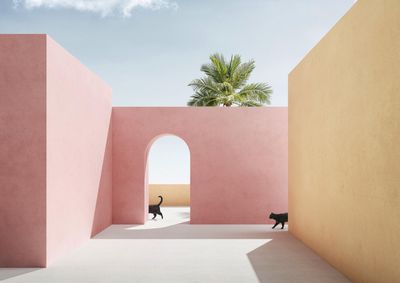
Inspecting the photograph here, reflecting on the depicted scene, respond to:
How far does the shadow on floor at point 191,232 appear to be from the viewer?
9109 millimetres

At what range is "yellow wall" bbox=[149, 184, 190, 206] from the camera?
55.4 ft

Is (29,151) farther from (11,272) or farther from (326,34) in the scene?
(326,34)

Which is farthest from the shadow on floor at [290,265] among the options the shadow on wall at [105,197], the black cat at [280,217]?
the shadow on wall at [105,197]

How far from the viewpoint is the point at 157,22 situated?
63.1ft

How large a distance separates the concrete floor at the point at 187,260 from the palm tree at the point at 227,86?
31.5ft

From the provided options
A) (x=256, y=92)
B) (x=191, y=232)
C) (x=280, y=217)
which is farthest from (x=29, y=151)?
(x=256, y=92)

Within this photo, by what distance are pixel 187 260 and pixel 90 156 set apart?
3.63 meters

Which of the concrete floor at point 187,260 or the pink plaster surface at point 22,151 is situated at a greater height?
the pink plaster surface at point 22,151

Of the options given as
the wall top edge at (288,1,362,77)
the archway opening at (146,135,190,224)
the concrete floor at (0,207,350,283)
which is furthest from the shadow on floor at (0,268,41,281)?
the wall top edge at (288,1,362,77)

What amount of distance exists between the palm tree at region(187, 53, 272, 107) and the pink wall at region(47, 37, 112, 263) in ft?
27.9

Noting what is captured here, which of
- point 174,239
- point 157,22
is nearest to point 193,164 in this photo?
point 174,239

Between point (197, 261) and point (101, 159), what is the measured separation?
444 cm

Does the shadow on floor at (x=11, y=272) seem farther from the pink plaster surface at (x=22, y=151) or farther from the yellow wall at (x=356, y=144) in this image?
the yellow wall at (x=356, y=144)

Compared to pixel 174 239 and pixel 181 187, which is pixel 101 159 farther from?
pixel 181 187
